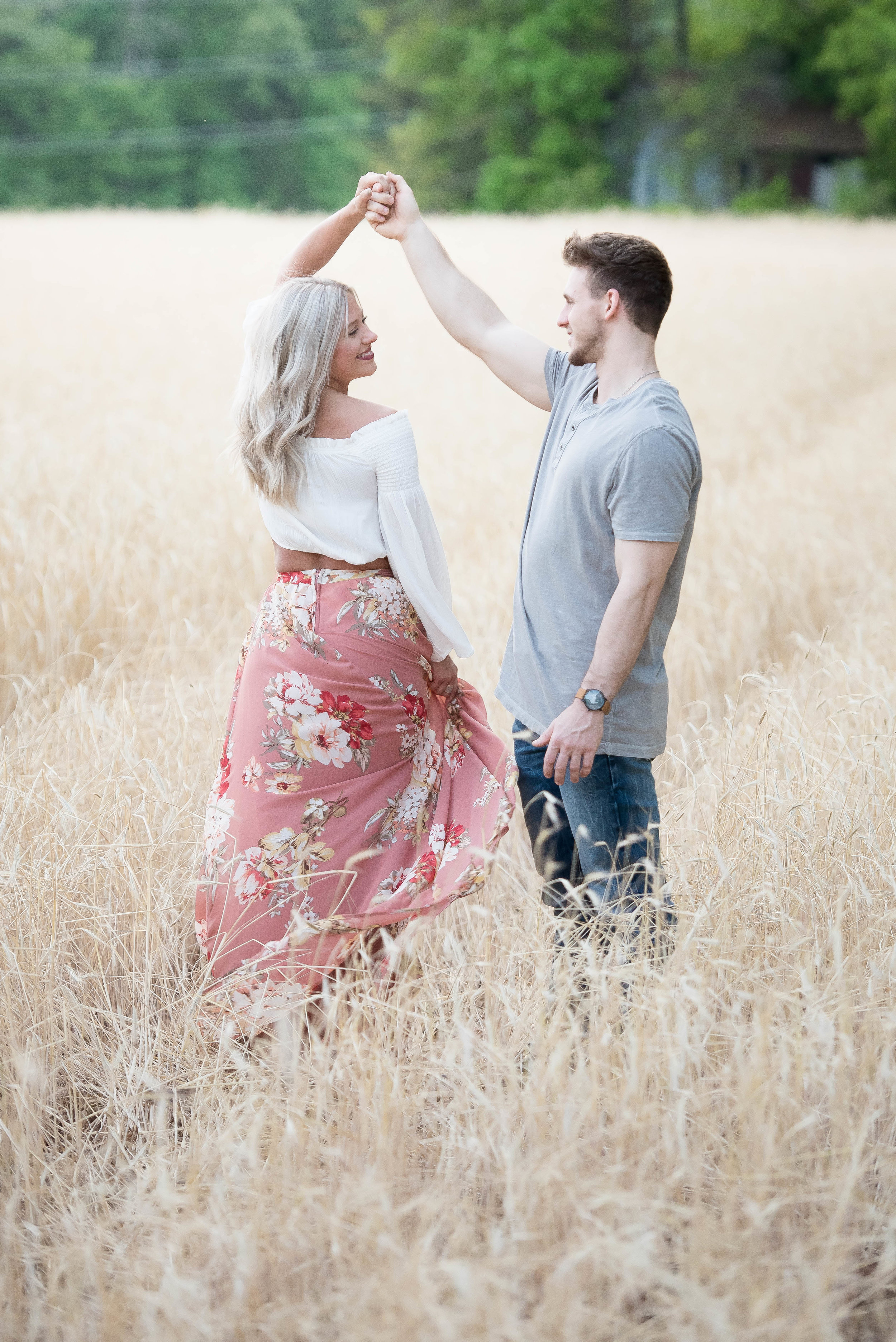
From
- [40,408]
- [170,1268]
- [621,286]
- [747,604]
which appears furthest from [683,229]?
[170,1268]

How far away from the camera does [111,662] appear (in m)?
4.21

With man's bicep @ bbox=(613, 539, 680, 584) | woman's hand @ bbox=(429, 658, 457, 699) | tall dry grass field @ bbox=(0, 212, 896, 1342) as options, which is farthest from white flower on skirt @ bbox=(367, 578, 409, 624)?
tall dry grass field @ bbox=(0, 212, 896, 1342)

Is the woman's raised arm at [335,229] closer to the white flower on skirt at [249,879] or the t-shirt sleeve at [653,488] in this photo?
the t-shirt sleeve at [653,488]

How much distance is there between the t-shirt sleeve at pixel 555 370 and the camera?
8.75ft

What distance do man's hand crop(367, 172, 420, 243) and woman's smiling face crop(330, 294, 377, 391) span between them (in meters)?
0.50

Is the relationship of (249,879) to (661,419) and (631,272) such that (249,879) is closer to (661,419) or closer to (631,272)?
(661,419)

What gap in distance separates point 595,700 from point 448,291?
3.96ft

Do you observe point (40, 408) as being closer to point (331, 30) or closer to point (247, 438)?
point (247, 438)

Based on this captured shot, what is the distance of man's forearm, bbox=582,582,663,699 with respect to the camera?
2.25 m

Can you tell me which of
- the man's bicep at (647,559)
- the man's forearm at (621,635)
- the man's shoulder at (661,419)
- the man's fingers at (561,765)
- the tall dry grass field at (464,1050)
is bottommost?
the tall dry grass field at (464,1050)

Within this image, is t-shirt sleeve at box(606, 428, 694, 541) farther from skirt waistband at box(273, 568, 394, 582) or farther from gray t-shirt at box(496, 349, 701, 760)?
skirt waistband at box(273, 568, 394, 582)

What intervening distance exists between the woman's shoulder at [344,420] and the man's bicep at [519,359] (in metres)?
0.44

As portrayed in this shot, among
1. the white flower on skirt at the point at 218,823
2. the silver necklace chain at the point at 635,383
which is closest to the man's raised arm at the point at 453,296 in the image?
the silver necklace chain at the point at 635,383

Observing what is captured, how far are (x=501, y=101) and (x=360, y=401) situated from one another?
38.6 meters
